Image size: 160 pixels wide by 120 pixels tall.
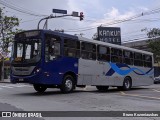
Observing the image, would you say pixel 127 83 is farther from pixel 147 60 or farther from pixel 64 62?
pixel 64 62

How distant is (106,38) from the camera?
4225 centimetres

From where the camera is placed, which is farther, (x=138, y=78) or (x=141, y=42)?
(x=141, y=42)

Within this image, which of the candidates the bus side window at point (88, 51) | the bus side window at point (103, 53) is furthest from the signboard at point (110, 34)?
the bus side window at point (88, 51)

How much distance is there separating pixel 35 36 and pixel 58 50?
1431 millimetres

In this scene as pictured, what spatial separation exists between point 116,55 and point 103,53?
1.60m

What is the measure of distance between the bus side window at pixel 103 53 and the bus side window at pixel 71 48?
83.4 inches

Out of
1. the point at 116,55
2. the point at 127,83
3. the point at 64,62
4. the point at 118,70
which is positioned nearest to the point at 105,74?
the point at 118,70

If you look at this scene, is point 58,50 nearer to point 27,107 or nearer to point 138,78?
point 27,107

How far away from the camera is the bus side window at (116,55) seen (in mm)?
22562

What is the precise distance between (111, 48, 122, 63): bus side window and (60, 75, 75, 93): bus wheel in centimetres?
443

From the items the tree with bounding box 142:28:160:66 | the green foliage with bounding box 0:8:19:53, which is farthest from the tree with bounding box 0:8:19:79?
the tree with bounding box 142:28:160:66

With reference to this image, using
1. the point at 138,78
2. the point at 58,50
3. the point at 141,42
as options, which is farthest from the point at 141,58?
the point at 141,42

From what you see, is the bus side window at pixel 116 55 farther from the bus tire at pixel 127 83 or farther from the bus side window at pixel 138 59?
the bus side window at pixel 138 59

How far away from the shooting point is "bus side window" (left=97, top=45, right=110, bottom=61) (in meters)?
21.2
